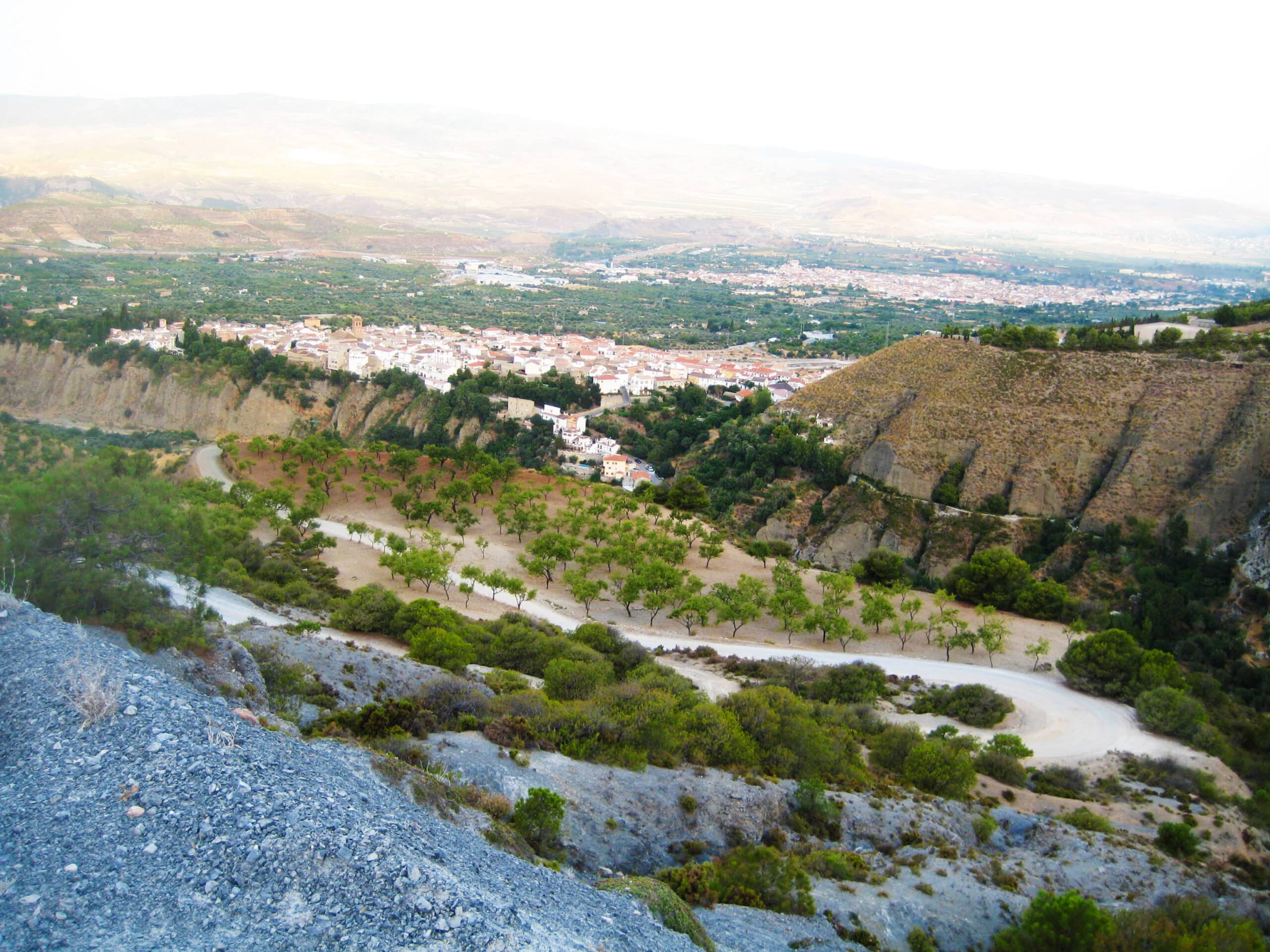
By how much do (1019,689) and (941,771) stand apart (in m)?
9.13

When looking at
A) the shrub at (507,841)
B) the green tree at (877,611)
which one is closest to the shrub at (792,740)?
the shrub at (507,841)

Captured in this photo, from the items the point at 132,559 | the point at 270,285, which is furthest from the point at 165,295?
the point at 132,559

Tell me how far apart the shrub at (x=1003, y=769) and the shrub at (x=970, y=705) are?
3284 millimetres

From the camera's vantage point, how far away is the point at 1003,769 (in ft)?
62.5

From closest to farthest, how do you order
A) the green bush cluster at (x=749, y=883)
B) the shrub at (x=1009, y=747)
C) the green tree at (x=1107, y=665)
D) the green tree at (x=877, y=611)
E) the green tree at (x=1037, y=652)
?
1. the green bush cluster at (x=749, y=883)
2. the shrub at (x=1009, y=747)
3. the green tree at (x=1107, y=665)
4. the green tree at (x=1037, y=652)
5. the green tree at (x=877, y=611)

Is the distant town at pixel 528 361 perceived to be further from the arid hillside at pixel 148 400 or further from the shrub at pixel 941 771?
the shrub at pixel 941 771

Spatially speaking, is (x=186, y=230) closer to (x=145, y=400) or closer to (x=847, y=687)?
(x=145, y=400)

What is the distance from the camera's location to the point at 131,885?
24.1 ft

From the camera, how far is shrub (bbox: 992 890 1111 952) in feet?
37.5

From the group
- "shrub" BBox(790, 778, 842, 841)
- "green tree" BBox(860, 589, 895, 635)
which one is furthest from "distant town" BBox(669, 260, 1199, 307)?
"shrub" BBox(790, 778, 842, 841)

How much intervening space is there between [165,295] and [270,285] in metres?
15.3

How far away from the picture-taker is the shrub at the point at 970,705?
75.0ft

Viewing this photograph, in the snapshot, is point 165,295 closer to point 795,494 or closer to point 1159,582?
point 795,494

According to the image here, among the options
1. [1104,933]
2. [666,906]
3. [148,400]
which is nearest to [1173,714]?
[1104,933]
